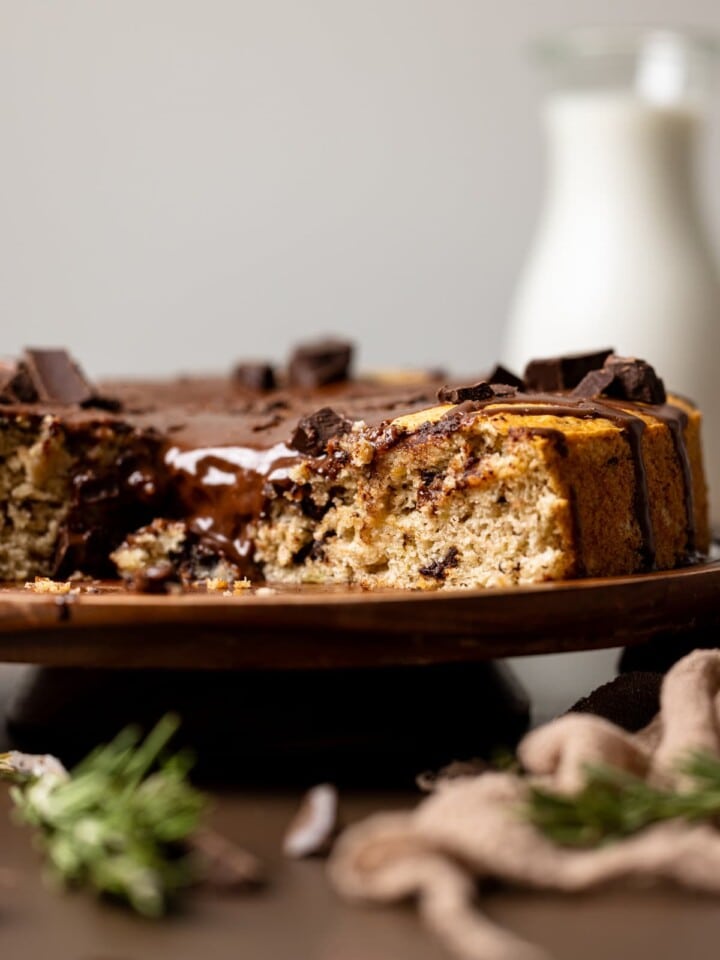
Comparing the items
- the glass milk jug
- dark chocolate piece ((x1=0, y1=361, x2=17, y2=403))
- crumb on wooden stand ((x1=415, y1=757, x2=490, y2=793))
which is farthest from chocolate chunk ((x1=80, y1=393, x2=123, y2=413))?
the glass milk jug

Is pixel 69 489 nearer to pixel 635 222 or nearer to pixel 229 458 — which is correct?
pixel 229 458

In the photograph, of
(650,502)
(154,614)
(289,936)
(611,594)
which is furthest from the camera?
(650,502)

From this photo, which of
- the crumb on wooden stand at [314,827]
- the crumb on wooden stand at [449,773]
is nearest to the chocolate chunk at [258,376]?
the crumb on wooden stand at [449,773]

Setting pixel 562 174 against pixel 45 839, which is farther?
pixel 562 174

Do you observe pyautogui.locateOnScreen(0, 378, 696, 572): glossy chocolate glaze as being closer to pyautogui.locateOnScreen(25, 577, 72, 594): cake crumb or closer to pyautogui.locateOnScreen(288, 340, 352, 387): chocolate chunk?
pyautogui.locateOnScreen(25, 577, 72, 594): cake crumb

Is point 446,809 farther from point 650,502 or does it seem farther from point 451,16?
point 451,16

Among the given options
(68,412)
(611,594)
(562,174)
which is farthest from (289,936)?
(562,174)

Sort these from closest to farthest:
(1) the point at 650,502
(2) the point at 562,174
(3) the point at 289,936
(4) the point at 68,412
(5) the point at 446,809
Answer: (3) the point at 289,936
(5) the point at 446,809
(1) the point at 650,502
(4) the point at 68,412
(2) the point at 562,174
